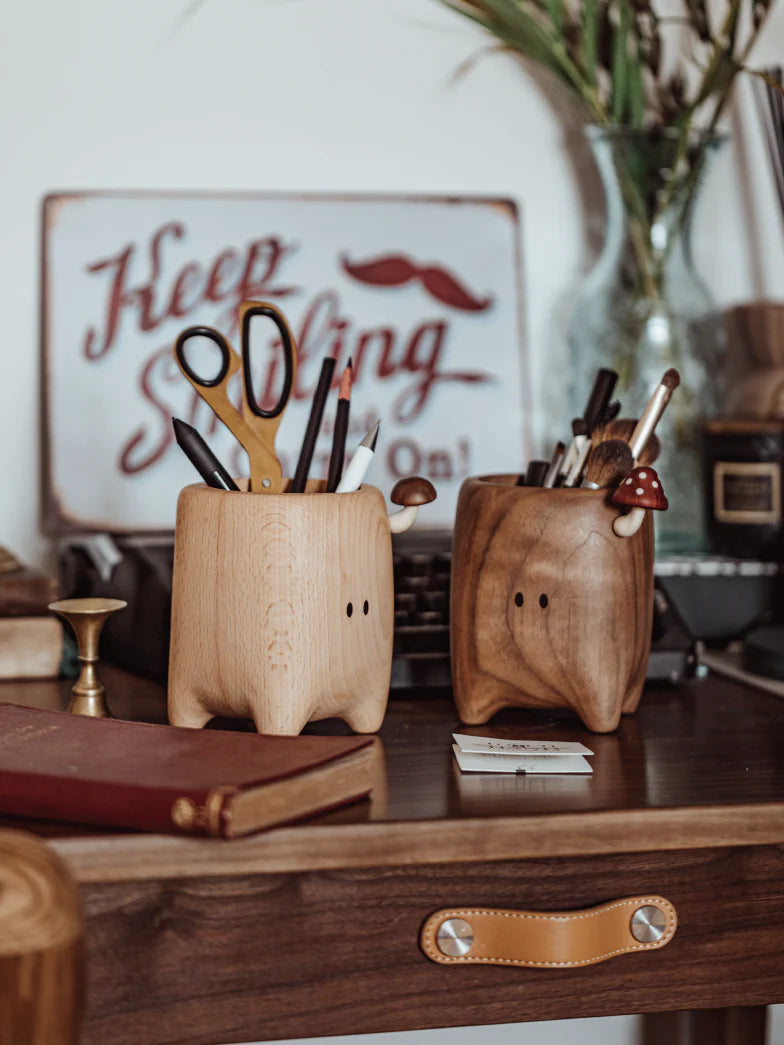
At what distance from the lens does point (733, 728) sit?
73 cm

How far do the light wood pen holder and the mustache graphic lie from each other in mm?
432

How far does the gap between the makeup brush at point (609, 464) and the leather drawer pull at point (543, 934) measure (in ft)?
0.78

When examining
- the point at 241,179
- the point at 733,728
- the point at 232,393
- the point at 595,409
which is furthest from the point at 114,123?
the point at 733,728

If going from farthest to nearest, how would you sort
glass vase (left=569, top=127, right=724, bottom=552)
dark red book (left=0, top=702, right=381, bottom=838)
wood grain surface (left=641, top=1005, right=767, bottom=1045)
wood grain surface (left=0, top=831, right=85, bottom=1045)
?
glass vase (left=569, top=127, right=724, bottom=552)
wood grain surface (left=641, top=1005, right=767, bottom=1045)
dark red book (left=0, top=702, right=381, bottom=838)
wood grain surface (left=0, top=831, right=85, bottom=1045)

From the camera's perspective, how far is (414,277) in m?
1.08

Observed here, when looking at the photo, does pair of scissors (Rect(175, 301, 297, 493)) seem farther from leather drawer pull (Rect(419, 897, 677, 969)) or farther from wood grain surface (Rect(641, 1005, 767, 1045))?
wood grain surface (Rect(641, 1005, 767, 1045))

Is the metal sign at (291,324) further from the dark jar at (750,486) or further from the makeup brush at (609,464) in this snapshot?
the makeup brush at (609,464)

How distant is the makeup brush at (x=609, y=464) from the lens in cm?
71

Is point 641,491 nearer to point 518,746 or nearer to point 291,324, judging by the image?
point 518,746

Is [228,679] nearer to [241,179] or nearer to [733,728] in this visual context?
[733,728]

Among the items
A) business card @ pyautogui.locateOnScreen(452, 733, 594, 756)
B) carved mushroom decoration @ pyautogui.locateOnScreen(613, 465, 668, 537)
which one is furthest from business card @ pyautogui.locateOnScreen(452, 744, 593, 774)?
carved mushroom decoration @ pyautogui.locateOnScreen(613, 465, 668, 537)

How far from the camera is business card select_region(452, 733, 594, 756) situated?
66 cm

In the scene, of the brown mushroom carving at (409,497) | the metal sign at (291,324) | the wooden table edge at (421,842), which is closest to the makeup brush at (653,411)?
the brown mushroom carving at (409,497)

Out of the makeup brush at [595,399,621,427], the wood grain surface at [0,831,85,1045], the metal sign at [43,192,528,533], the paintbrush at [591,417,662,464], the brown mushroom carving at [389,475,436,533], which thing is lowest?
the wood grain surface at [0,831,85,1045]
